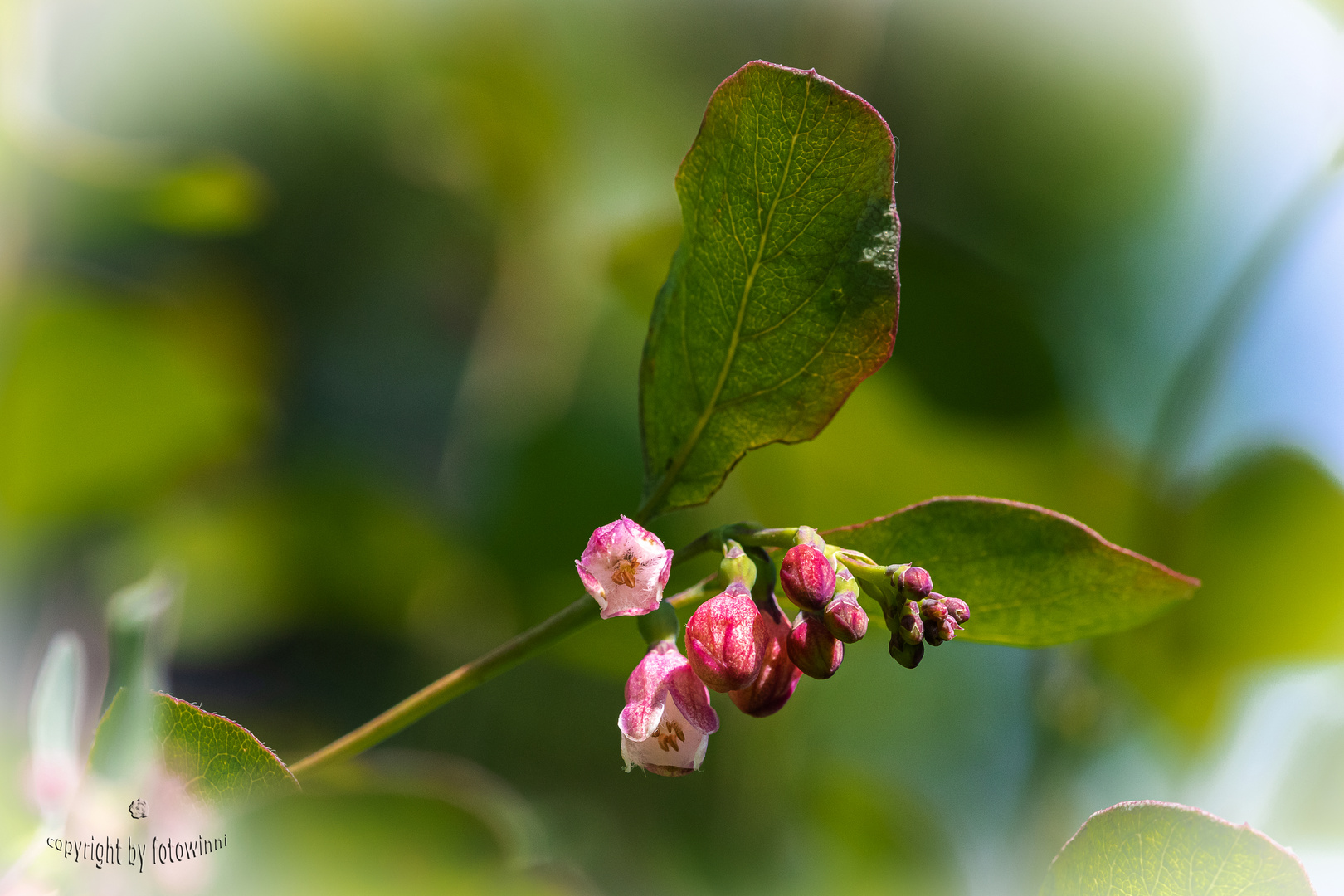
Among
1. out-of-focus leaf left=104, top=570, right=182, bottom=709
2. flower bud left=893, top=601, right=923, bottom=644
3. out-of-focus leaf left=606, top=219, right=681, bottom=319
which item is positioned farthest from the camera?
out-of-focus leaf left=606, top=219, right=681, bottom=319

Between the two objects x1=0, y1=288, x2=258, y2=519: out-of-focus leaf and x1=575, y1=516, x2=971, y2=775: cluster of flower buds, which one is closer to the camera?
x1=575, y1=516, x2=971, y2=775: cluster of flower buds

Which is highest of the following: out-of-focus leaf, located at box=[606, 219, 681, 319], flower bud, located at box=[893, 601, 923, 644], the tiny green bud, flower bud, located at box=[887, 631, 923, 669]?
flower bud, located at box=[893, 601, 923, 644]

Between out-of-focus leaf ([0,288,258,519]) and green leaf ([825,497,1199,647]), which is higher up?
green leaf ([825,497,1199,647])

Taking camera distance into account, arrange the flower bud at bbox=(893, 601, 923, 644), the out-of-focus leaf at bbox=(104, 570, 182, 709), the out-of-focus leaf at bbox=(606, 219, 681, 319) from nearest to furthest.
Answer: the flower bud at bbox=(893, 601, 923, 644), the out-of-focus leaf at bbox=(104, 570, 182, 709), the out-of-focus leaf at bbox=(606, 219, 681, 319)

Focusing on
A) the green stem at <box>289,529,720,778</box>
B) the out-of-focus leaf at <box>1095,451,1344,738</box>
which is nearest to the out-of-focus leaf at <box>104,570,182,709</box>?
the green stem at <box>289,529,720,778</box>

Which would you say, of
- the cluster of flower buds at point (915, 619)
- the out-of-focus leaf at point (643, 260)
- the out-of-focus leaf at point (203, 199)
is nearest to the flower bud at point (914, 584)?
the cluster of flower buds at point (915, 619)

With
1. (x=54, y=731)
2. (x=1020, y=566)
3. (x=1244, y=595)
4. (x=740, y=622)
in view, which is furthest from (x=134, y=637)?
(x=1244, y=595)

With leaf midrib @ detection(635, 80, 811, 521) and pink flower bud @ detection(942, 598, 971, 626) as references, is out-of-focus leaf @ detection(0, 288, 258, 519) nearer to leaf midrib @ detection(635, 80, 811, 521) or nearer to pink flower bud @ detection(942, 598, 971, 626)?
leaf midrib @ detection(635, 80, 811, 521)

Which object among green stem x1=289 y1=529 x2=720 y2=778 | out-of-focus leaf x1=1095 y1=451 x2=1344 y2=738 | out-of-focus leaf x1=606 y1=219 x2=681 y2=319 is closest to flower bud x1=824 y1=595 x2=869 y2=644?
green stem x1=289 y1=529 x2=720 y2=778

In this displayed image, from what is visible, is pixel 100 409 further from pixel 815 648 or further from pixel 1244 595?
pixel 1244 595
